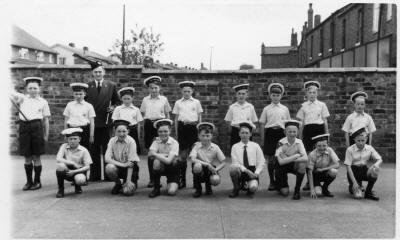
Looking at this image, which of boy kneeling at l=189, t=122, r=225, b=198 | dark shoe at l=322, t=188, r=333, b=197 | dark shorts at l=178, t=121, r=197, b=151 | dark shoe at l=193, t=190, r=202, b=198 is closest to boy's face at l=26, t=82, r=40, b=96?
dark shorts at l=178, t=121, r=197, b=151

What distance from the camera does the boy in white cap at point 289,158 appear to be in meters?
5.60

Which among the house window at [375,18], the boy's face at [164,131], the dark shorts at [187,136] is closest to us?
the boy's face at [164,131]

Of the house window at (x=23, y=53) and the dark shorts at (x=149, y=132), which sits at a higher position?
the house window at (x=23, y=53)

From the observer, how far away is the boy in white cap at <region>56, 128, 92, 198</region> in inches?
218

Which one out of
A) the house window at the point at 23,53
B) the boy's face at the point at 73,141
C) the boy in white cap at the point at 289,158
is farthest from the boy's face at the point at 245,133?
the house window at the point at 23,53

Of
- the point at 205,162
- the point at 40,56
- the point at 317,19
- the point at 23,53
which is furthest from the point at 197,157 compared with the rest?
the point at 40,56

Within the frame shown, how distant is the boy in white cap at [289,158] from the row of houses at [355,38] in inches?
445

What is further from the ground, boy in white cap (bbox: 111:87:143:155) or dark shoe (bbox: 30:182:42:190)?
boy in white cap (bbox: 111:87:143:155)

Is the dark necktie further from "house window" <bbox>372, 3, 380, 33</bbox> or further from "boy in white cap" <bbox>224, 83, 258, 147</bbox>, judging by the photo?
"house window" <bbox>372, 3, 380, 33</bbox>

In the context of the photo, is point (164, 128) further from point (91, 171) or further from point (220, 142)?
point (220, 142)

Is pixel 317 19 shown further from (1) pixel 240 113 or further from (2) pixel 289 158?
(2) pixel 289 158

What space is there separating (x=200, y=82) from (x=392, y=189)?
4.72 metres

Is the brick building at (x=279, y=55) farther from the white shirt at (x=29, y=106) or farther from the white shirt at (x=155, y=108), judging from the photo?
the white shirt at (x=29, y=106)

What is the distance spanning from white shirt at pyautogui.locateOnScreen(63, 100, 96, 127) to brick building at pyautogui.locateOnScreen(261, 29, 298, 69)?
57.7 metres
